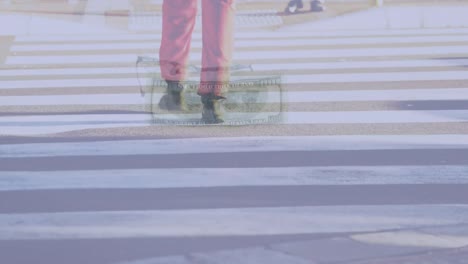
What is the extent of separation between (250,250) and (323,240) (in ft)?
1.35

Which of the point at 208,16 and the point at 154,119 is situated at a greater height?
the point at 208,16

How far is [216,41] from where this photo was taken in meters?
8.19

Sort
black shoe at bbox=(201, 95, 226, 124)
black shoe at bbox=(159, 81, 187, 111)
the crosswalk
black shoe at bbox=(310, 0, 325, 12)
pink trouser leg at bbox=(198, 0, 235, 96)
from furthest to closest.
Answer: black shoe at bbox=(310, 0, 325, 12), black shoe at bbox=(159, 81, 187, 111), black shoe at bbox=(201, 95, 226, 124), pink trouser leg at bbox=(198, 0, 235, 96), the crosswalk

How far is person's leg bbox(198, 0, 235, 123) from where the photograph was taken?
8.14m

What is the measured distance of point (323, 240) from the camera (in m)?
5.66

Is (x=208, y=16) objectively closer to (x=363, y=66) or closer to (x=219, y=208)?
(x=219, y=208)

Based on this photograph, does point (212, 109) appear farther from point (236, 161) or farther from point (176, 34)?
point (236, 161)

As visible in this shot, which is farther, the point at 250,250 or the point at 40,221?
the point at 40,221

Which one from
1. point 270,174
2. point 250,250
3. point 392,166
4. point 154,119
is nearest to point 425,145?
point 392,166

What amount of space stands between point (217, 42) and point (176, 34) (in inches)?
19.3

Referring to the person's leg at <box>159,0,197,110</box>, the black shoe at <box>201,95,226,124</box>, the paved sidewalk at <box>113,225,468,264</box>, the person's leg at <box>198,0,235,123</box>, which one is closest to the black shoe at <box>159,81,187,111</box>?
the person's leg at <box>159,0,197,110</box>

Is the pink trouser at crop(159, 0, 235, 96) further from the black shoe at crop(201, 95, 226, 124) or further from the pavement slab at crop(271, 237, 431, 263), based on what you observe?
the pavement slab at crop(271, 237, 431, 263)

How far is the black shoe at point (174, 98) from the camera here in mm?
8758

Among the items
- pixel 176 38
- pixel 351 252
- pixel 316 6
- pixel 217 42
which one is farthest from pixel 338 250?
pixel 316 6
